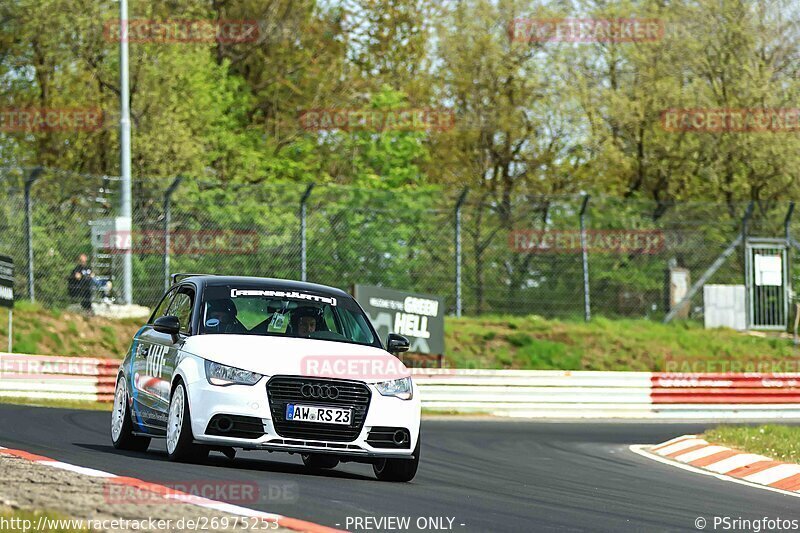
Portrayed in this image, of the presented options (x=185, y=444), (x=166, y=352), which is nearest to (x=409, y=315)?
(x=166, y=352)

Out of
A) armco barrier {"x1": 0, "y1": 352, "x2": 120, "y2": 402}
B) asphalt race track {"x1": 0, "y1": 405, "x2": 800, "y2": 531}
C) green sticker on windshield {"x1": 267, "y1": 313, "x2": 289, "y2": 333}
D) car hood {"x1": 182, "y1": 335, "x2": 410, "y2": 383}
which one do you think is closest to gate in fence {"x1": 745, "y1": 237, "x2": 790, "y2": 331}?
asphalt race track {"x1": 0, "y1": 405, "x2": 800, "y2": 531}

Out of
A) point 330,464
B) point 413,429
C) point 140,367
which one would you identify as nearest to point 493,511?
point 413,429

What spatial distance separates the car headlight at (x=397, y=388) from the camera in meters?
10.8

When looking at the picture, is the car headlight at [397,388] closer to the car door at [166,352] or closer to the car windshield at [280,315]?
the car windshield at [280,315]

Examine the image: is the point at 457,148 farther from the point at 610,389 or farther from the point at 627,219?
the point at 610,389

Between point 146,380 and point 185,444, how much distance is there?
149 centimetres

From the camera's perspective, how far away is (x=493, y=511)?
8.95 meters

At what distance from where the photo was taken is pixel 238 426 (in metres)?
10.4

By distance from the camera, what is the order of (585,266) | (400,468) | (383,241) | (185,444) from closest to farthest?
(185,444) → (400,468) → (383,241) → (585,266)

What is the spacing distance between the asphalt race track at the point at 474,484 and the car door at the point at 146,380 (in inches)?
12.9

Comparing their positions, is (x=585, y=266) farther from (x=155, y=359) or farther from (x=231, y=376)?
(x=231, y=376)

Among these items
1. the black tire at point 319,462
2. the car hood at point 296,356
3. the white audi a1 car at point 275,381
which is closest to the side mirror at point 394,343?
the white audi a1 car at point 275,381

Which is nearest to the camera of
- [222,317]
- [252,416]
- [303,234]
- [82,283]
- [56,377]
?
[252,416]

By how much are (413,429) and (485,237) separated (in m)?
18.6
